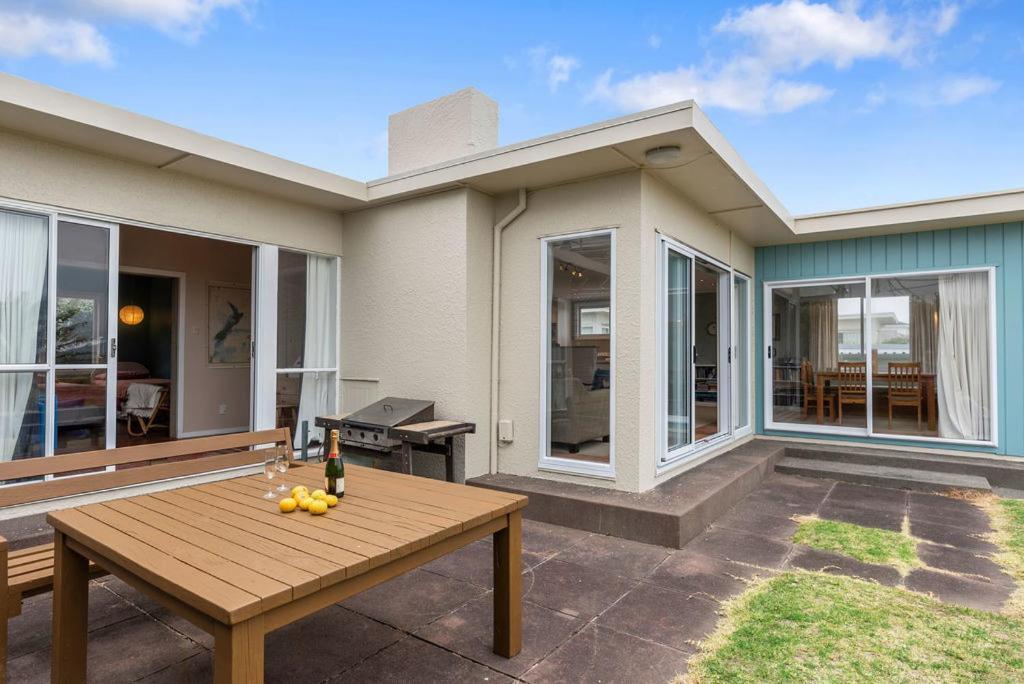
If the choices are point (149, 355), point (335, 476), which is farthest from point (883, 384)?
point (149, 355)

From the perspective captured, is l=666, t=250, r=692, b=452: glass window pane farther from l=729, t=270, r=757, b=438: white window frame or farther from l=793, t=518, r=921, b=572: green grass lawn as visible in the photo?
l=729, t=270, r=757, b=438: white window frame

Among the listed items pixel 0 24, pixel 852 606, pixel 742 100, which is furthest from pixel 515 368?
pixel 742 100

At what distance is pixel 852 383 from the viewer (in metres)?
6.89

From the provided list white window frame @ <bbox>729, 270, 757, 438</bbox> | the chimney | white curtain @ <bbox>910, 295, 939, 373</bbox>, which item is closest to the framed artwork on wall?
the chimney

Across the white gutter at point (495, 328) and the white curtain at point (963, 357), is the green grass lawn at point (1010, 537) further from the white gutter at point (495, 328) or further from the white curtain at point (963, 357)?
the white gutter at point (495, 328)

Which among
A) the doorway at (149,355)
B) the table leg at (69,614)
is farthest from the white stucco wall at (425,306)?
the doorway at (149,355)

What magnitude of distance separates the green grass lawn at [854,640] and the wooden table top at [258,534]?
1135 millimetres

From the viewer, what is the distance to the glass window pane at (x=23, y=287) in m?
3.50

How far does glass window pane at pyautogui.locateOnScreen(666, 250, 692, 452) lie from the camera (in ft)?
15.3

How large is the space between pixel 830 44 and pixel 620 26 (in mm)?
A: 4313

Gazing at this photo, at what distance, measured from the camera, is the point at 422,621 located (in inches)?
102

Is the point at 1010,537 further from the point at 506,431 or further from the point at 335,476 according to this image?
the point at 335,476

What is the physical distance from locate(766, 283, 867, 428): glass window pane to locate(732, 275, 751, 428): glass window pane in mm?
404

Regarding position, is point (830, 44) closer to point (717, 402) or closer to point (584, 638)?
point (717, 402)
